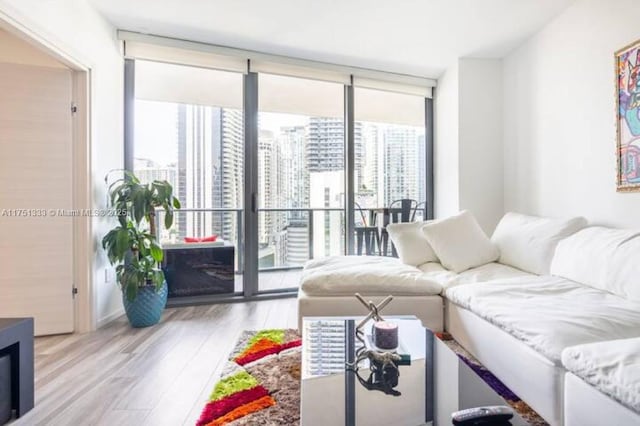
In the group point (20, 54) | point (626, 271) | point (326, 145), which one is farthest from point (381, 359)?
point (20, 54)

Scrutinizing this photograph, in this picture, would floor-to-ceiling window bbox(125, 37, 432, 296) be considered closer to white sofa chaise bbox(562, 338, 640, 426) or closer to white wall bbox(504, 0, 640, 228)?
white wall bbox(504, 0, 640, 228)

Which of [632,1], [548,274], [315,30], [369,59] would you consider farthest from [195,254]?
[632,1]

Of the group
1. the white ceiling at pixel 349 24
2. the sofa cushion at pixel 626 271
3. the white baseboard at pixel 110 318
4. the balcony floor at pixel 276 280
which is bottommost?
the white baseboard at pixel 110 318

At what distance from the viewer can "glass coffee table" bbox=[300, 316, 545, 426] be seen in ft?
3.25

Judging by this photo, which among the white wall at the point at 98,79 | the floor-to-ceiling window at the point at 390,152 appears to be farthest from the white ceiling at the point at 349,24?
the floor-to-ceiling window at the point at 390,152

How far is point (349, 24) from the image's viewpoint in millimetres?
2822

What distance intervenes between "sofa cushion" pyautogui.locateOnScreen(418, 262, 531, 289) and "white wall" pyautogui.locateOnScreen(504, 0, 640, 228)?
2.49 feet

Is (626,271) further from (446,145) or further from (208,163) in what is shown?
(208,163)

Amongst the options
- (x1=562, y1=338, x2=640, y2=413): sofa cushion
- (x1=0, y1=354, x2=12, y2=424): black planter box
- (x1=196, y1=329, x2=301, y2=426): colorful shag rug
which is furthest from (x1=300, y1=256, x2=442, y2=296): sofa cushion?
(x1=0, y1=354, x2=12, y2=424): black planter box

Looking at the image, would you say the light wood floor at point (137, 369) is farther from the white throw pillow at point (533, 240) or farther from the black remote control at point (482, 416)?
Answer: the white throw pillow at point (533, 240)

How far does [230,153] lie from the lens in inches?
136

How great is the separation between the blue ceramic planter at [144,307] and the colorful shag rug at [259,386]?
855 mm

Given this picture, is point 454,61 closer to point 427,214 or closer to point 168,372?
point 427,214

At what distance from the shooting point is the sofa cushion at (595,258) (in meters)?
1.77
